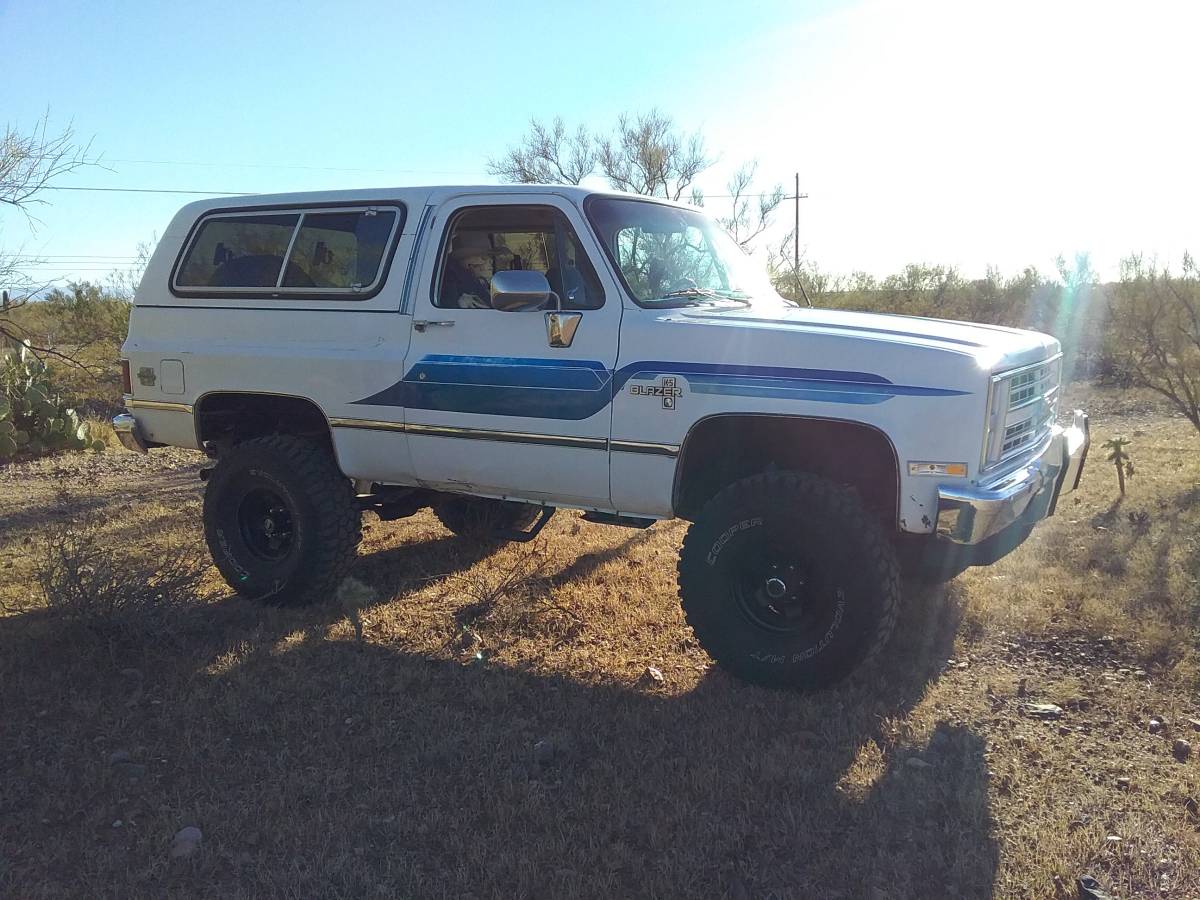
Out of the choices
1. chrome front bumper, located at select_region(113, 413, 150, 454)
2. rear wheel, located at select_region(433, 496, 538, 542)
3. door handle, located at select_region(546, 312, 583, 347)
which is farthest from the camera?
rear wheel, located at select_region(433, 496, 538, 542)

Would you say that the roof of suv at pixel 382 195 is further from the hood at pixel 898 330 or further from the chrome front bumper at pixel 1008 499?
the chrome front bumper at pixel 1008 499

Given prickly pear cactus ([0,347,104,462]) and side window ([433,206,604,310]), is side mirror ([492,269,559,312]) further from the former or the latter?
prickly pear cactus ([0,347,104,462])

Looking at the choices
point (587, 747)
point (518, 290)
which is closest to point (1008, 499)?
point (587, 747)

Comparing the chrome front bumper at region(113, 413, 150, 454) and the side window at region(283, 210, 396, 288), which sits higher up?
the side window at region(283, 210, 396, 288)

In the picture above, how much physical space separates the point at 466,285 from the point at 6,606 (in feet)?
10.5

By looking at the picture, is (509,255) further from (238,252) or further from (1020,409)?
(1020,409)

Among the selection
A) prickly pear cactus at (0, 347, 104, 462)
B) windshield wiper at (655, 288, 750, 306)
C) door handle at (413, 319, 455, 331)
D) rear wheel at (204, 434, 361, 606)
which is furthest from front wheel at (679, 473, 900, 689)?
prickly pear cactus at (0, 347, 104, 462)

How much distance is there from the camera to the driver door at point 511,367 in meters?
4.09

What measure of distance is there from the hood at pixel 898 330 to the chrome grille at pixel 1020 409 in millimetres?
70

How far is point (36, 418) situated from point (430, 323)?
806 cm

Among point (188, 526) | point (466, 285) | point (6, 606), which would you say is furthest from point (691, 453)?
point (188, 526)

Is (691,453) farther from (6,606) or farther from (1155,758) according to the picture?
(6,606)

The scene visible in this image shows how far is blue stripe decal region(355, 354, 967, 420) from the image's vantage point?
3535mm

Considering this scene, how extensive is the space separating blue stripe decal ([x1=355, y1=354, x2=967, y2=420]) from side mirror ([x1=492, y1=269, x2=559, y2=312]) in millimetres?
284
